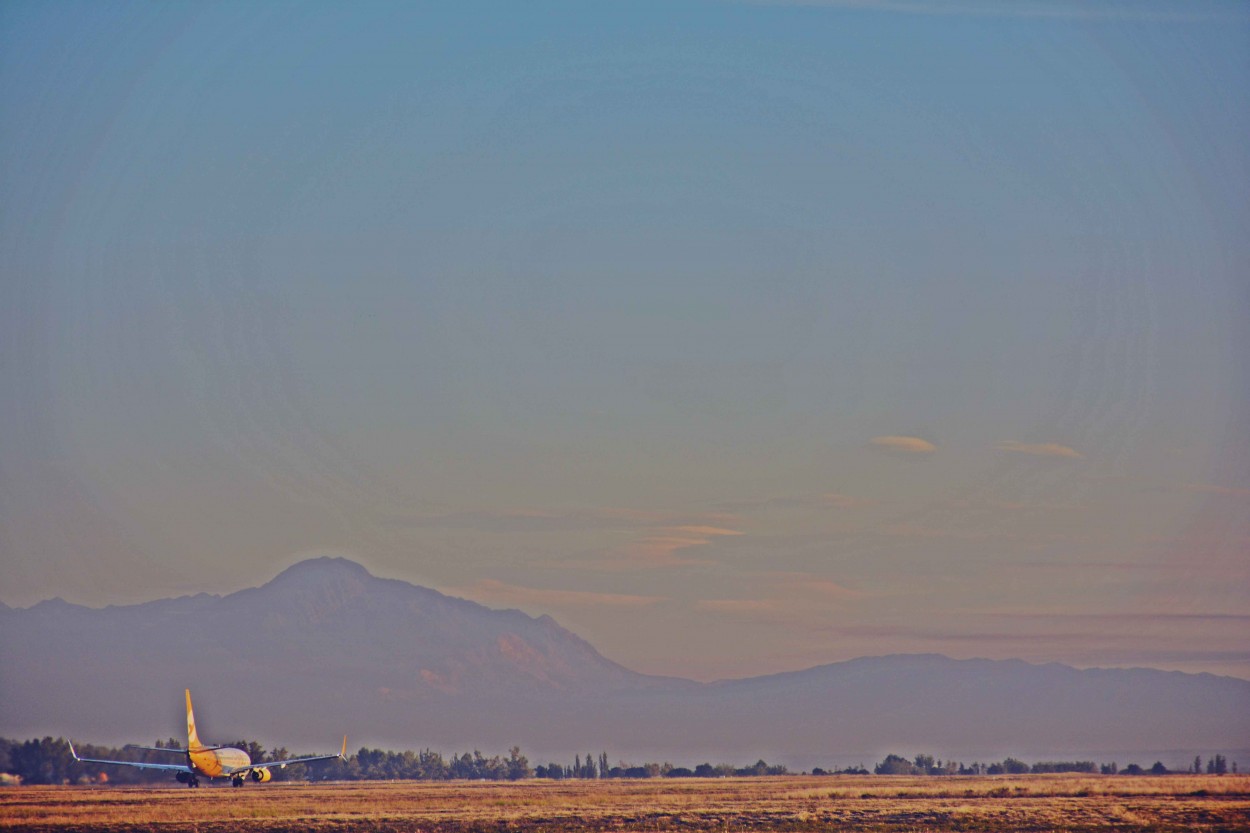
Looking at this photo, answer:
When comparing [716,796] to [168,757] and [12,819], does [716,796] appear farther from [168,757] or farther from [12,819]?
[168,757]

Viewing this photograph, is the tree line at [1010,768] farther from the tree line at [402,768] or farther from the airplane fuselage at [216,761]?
the airplane fuselage at [216,761]


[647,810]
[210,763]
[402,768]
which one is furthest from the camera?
[402,768]

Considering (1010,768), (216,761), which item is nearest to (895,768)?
(1010,768)

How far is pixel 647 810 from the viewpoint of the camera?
78.1m

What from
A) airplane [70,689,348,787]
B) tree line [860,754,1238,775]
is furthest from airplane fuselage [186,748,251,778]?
tree line [860,754,1238,775]

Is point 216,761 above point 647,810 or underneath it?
above

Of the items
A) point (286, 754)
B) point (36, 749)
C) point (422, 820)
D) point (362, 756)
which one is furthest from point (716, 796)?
point (362, 756)

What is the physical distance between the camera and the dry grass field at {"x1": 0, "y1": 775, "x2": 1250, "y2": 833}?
6819 cm

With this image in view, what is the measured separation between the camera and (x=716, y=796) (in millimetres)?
95750

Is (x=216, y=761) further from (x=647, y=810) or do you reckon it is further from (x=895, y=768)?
(x=895, y=768)

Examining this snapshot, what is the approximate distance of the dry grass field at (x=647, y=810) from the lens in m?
68.2

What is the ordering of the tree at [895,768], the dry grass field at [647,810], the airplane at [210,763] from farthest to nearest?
the tree at [895,768] → the airplane at [210,763] → the dry grass field at [647,810]

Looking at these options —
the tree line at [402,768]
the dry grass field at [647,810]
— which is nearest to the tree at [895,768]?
the tree line at [402,768]

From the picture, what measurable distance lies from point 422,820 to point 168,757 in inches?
4470
